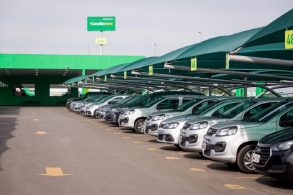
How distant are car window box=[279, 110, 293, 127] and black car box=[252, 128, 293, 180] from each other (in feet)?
5.49

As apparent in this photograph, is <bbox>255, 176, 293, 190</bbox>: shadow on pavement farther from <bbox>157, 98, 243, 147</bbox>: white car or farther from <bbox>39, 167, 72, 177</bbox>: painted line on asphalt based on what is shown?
<bbox>157, 98, 243, 147</bbox>: white car

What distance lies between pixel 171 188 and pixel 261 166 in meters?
1.56

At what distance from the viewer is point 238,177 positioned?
10.6 meters

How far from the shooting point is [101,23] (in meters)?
74.8

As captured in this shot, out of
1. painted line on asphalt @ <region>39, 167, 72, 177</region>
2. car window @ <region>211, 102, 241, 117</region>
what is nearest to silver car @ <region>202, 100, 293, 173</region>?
car window @ <region>211, 102, 241, 117</region>

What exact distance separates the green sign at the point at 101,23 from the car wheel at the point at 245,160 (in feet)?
212

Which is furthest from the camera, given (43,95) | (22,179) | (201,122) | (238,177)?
(43,95)

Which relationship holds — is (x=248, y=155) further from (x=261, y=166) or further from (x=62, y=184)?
(x=62, y=184)

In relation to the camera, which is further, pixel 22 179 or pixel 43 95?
pixel 43 95

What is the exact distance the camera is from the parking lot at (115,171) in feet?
29.4

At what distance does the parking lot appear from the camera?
29.4ft

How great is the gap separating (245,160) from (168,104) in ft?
30.8

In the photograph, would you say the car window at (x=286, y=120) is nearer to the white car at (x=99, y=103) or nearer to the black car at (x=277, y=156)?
the black car at (x=277, y=156)

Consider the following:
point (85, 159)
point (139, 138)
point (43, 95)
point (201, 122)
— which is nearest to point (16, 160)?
point (85, 159)
